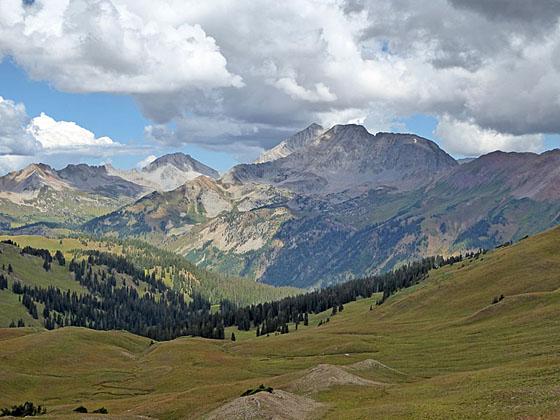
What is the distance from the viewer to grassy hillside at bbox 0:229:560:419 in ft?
238

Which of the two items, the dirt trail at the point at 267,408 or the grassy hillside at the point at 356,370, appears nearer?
the dirt trail at the point at 267,408

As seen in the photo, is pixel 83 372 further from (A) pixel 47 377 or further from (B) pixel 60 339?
(B) pixel 60 339

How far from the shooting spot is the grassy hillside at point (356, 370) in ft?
238

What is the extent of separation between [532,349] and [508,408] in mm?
59432

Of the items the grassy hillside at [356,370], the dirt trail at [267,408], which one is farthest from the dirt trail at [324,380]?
the dirt trail at [267,408]

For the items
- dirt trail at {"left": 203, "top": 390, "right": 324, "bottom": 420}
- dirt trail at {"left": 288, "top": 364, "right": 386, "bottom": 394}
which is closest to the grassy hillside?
dirt trail at {"left": 288, "top": 364, "right": 386, "bottom": 394}

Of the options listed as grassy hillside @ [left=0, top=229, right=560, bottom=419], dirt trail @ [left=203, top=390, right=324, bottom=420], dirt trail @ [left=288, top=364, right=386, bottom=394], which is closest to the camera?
dirt trail @ [left=203, top=390, right=324, bottom=420]

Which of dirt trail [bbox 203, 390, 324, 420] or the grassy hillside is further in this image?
the grassy hillside

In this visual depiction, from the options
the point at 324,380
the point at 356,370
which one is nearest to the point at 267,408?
the point at 324,380

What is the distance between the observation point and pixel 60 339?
191 metres

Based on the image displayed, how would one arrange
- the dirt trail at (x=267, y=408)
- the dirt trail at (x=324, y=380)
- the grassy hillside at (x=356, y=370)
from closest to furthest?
the dirt trail at (x=267, y=408), the grassy hillside at (x=356, y=370), the dirt trail at (x=324, y=380)

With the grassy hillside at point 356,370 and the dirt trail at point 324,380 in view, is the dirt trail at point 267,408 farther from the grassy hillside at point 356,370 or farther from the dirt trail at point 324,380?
the dirt trail at point 324,380

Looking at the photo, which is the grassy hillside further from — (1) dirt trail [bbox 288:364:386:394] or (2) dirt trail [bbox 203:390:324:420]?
(2) dirt trail [bbox 203:390:324:420]

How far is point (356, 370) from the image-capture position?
112 m
